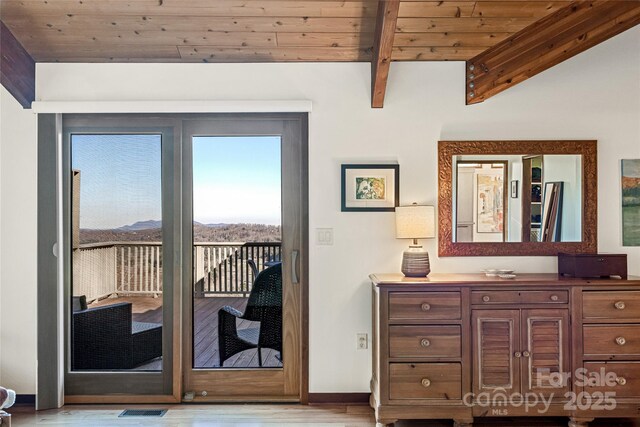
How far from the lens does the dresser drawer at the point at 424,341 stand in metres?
2.59

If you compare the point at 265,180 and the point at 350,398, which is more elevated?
the point at 265,180

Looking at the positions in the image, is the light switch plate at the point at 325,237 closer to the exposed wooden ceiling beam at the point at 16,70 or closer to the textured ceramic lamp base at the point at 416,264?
the textured ceramic lamp base at the point at 416,264

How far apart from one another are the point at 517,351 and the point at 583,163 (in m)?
1.41

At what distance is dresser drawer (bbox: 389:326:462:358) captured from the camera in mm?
2592

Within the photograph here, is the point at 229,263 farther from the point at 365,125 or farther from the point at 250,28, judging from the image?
the point at 250,28

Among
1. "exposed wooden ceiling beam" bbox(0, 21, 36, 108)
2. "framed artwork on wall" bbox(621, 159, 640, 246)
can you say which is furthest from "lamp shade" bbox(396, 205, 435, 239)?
"exposed wooden ceiling beam" bbox(0, 21, 36, 108)

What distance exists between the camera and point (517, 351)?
259cm

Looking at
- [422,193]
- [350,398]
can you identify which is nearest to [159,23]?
[422,193]

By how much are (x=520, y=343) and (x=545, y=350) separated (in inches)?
6.3

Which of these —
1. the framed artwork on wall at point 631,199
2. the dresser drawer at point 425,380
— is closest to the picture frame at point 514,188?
the framed artwork on wall at point 631,199

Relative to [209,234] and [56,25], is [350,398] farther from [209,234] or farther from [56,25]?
[56,25]

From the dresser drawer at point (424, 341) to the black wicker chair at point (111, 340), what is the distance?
168 centimetres

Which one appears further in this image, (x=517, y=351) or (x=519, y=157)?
(x=519, y=157)

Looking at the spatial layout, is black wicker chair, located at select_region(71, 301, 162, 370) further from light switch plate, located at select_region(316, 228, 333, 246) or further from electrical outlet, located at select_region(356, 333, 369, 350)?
electrical outlet, located at select_region(356, 333, 369, 350)
